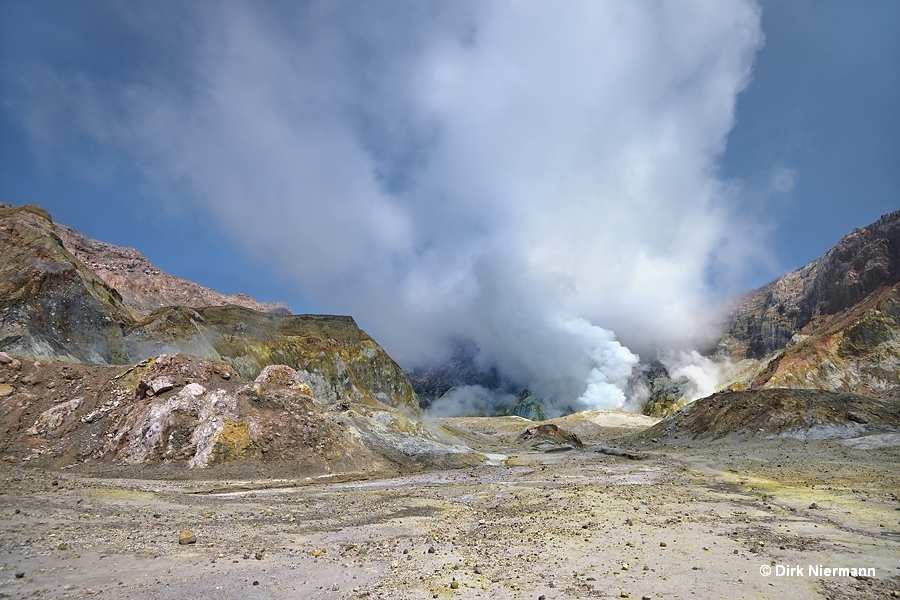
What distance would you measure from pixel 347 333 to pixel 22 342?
6223 centimetres

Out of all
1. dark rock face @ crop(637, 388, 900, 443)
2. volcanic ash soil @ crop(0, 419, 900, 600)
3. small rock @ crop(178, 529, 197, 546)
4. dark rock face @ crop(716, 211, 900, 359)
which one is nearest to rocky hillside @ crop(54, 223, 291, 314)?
dark rock face @ crop(637, 388, 900, 443)

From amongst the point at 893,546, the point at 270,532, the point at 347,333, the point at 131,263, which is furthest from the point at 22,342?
the point at 131,263

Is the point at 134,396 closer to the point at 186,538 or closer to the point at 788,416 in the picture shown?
the point at 186,538

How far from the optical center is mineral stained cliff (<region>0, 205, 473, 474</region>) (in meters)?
26.3

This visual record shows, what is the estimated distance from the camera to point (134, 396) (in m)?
29.4

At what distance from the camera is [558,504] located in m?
17.4

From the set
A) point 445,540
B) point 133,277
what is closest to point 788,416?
point 445,540

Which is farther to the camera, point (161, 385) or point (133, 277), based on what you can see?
point (133, 277)

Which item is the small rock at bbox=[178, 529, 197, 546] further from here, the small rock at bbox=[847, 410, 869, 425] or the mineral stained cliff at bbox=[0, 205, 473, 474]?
the small rock at bbox=[847, 410, 869, 425]

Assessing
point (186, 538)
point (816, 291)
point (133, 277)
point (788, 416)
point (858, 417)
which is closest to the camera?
point (186, 538)

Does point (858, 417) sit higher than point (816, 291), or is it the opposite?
Answer: point (816, 291)

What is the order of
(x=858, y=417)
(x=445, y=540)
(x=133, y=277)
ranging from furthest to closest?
(x=133, y=277) → (x=858, y=417) → (x=445, y=540)

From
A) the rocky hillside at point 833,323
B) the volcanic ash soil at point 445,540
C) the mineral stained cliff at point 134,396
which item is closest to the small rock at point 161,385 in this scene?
the mineral stained cliff at point 134,396

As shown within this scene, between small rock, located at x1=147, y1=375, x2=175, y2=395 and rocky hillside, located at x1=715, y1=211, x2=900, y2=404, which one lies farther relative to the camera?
rocky hillside, located at x1=715, y1=211, x2=900, y2=404
